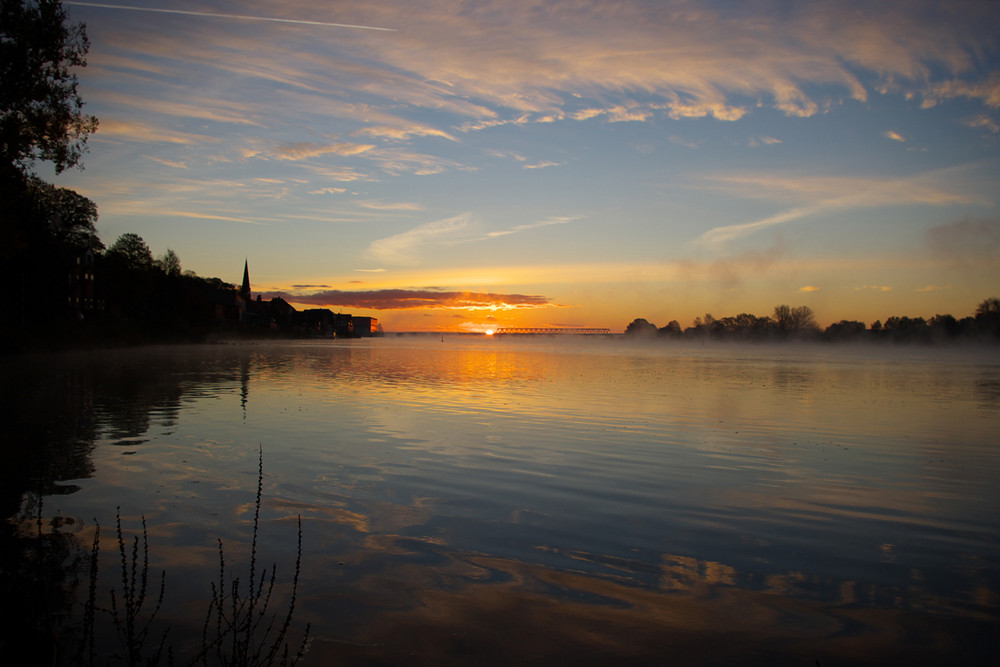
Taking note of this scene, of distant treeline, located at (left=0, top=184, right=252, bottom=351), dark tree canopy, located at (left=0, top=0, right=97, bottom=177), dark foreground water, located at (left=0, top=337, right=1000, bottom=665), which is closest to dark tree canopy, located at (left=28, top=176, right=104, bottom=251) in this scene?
distant treeline, located at (left=0, top=184, right=252, bottom=351)

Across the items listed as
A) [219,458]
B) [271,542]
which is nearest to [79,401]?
[219,458]

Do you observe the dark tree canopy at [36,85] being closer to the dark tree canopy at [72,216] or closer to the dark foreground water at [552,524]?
the dark foreground water at [552,524]

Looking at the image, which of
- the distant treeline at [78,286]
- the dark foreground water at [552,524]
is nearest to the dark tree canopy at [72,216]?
the distant treeline at [78,286]

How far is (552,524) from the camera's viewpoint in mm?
9719

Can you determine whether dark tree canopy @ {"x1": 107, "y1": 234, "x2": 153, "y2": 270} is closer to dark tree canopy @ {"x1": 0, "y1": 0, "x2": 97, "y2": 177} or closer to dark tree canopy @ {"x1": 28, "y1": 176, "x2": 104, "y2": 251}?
dark tree canopy @ {"x1": 28, "y1": 176, "x2": 104, "y2": 251}

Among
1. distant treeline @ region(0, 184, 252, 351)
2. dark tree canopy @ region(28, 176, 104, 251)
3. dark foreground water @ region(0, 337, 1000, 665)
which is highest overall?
dark tree canopy @ region(28, 176, 104, 251)

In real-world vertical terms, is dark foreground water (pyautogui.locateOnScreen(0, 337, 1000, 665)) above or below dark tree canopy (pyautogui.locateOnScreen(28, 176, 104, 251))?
below

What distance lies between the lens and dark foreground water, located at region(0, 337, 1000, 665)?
20.5 ft

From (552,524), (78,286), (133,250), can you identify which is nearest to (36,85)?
(552,524)

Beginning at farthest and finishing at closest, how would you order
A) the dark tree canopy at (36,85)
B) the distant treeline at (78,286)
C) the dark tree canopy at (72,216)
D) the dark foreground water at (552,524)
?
the dark tree canopy at (72,216), the distant treeline at (78,286), the dark tree canopy at (36,85), the dark foreground water at (552,524)

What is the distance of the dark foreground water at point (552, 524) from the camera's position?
624 cm

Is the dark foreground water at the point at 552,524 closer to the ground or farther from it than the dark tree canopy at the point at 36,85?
→ closer to the ground

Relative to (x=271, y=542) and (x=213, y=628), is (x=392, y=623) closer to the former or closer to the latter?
(x=213, y=628)

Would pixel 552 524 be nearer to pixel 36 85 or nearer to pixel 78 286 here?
pixel 36 85
